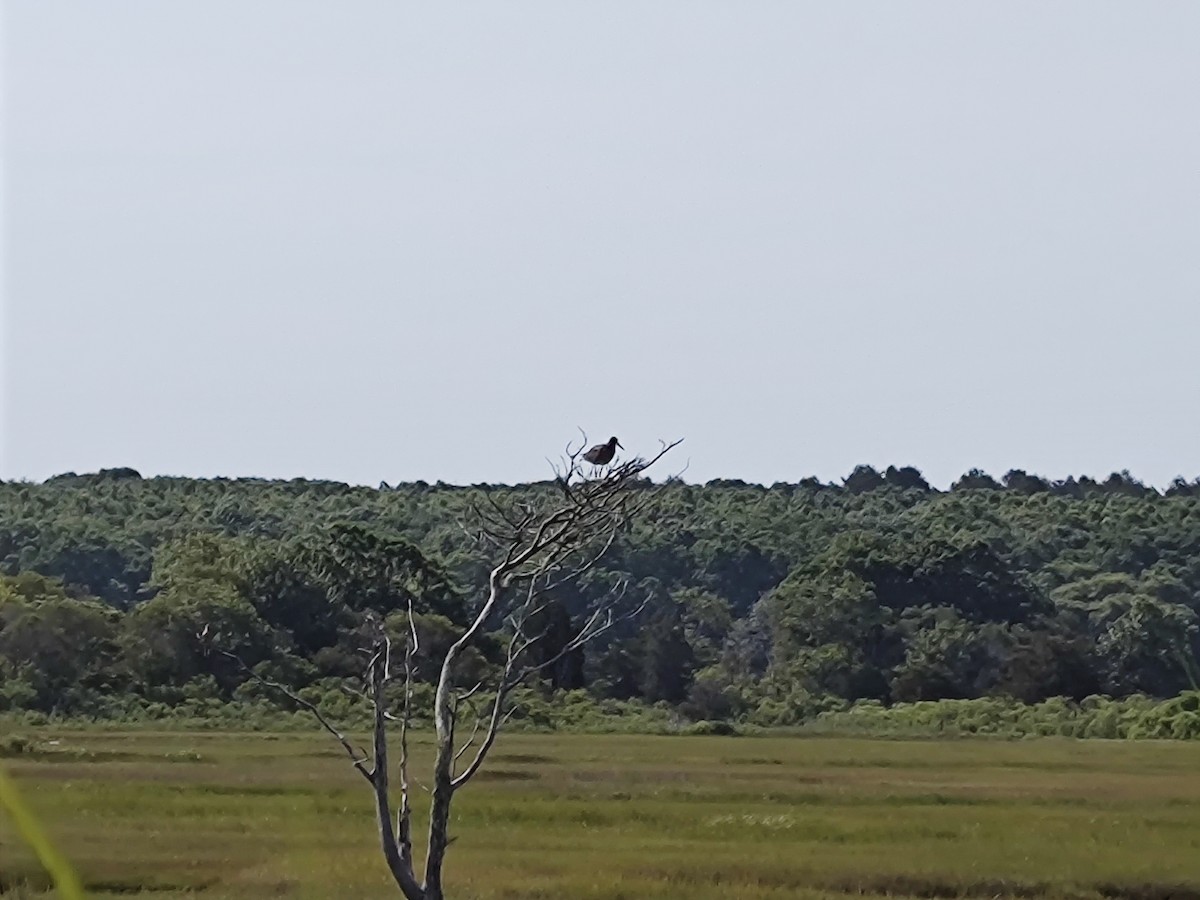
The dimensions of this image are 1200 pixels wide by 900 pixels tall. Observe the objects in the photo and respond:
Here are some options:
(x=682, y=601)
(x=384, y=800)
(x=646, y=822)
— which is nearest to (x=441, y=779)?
(x=384, y=800)

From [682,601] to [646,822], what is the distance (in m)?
48.0

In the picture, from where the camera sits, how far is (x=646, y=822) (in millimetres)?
25016

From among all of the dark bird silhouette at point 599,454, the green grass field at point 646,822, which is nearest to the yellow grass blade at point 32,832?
the dark bird silhouette at point 599,454

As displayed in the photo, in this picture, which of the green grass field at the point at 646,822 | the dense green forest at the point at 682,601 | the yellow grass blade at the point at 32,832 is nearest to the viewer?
the yellow grass blade at the point at 32,832

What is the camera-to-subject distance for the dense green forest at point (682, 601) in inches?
1890

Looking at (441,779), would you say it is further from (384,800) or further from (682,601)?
(682,601)

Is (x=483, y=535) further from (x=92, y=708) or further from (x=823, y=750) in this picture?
(x=92, y=708)

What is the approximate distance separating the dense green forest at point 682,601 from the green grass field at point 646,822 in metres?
4.62

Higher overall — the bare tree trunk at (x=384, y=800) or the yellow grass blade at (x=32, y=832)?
the yellow grass blade at (x=32, y=832)

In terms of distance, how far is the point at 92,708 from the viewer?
Answer: 45781 mm

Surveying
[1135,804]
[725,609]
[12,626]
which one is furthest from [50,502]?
[1135,804]

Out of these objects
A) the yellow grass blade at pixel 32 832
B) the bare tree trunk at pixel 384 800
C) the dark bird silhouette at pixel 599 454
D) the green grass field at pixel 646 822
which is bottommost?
the green grass field at pixel 646 822

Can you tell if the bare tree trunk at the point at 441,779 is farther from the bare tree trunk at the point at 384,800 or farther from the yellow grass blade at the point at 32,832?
the yellow grass blade at the point at 32,832

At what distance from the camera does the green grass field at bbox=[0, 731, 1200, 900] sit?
63.4 ft
